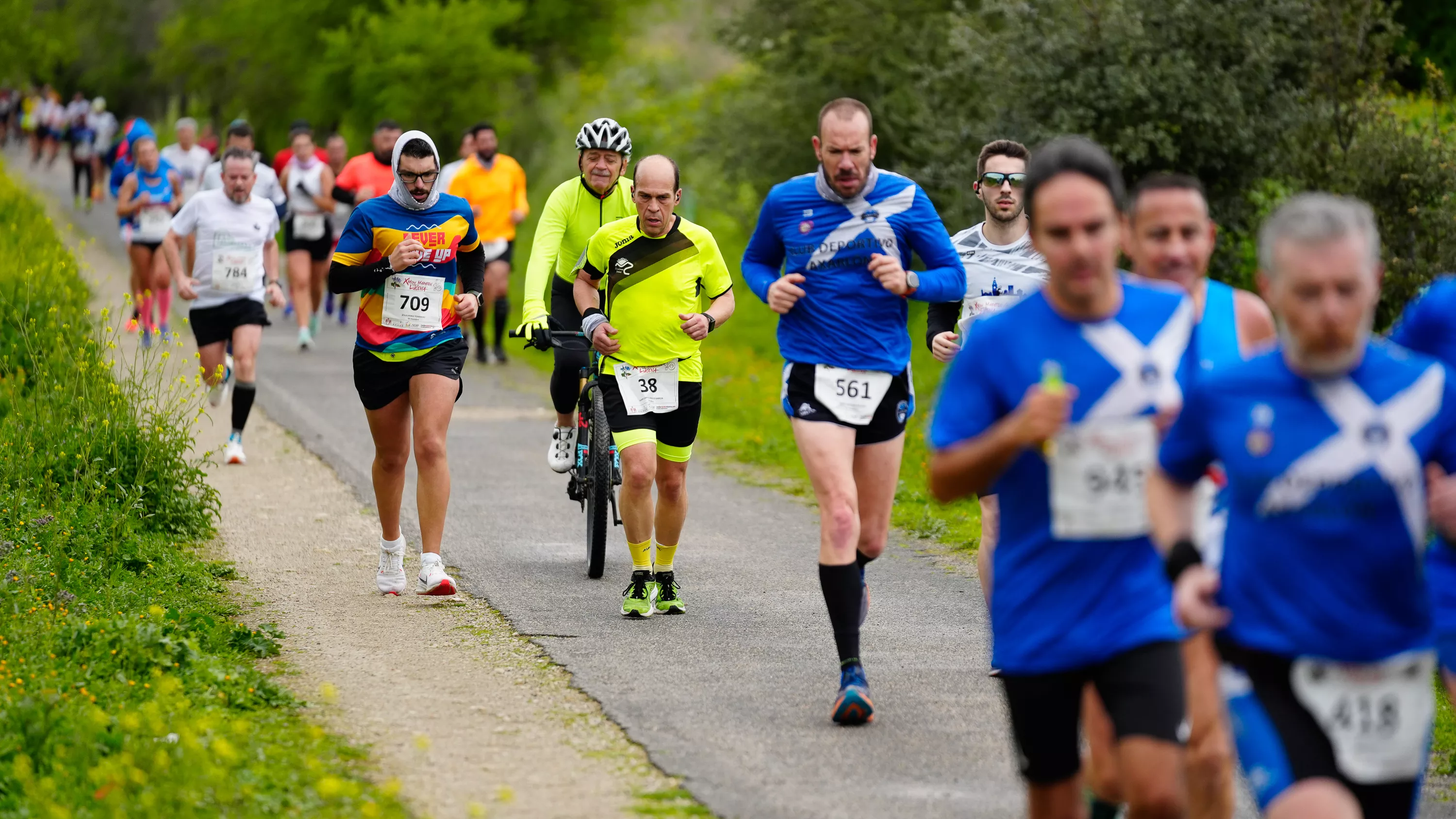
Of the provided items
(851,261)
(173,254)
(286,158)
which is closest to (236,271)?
(173,254)

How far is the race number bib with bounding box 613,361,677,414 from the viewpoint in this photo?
28.2ft

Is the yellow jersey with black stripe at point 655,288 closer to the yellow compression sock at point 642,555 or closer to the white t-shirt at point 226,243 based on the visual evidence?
the yellow compression sock at point 642,555

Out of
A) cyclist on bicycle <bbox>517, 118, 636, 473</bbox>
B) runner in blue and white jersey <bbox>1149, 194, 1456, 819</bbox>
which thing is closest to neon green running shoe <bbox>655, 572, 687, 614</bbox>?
cyclist on bicycle <bbox>517, 118, 636, 473</bbox>

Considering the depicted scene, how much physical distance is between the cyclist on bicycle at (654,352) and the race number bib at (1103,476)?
14.6 ft

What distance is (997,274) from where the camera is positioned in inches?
308

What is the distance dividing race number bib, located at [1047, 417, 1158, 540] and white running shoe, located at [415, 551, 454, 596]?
211 inches

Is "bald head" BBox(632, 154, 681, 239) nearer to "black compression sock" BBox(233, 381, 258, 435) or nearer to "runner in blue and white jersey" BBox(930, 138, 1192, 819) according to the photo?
"runner in blue and white jersey" BBox(930, 138, 1192, 819)

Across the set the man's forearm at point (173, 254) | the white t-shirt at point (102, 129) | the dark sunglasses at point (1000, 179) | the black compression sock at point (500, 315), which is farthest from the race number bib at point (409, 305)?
the white t-shirt at point (102, 129)

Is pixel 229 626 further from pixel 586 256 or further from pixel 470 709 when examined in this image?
pixel 586 256

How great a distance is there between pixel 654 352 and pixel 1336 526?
515 centimetres

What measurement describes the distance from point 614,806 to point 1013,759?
1454 mm

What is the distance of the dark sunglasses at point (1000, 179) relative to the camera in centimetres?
777

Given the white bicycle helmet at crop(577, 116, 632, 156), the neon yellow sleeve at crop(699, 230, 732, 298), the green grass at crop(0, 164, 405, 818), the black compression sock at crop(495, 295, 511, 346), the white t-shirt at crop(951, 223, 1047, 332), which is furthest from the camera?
the black compression sock at crop(495, 295, 511, 346)

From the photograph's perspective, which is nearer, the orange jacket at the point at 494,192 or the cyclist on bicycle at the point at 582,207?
the cyclist on bicycle at the point at 582,207
